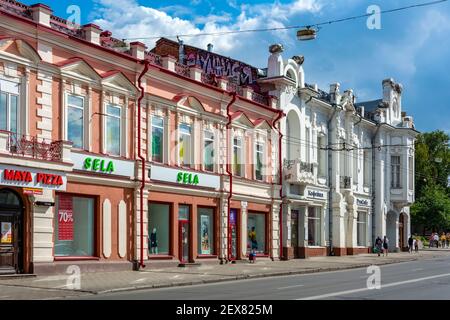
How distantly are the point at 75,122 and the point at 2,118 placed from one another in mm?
3426

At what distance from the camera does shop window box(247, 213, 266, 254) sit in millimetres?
37469

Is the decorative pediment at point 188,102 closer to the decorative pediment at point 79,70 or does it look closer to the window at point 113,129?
the window at point 113,129

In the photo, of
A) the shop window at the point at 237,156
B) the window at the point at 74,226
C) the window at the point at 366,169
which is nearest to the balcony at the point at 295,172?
the shop window at the point at 237,156

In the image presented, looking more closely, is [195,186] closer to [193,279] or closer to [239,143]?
[239,143]

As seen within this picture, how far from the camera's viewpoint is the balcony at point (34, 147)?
2302cm

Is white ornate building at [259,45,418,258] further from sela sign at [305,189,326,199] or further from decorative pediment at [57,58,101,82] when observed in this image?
decorative pediment at [57,58,101,82]

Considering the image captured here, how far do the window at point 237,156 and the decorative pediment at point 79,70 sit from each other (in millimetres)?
10411

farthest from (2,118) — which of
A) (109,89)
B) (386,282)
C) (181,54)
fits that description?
(181,54)

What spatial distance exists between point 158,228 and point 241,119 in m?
8.17

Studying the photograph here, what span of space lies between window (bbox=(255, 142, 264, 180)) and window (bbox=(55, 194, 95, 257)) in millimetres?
12524

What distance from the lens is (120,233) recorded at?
28469 mm

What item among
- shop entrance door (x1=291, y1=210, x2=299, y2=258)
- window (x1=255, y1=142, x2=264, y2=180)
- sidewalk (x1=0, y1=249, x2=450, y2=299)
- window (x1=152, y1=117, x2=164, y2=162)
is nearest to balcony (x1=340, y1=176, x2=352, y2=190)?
shop entrance door (x1=291, y1=210, x2=299, y2=258)

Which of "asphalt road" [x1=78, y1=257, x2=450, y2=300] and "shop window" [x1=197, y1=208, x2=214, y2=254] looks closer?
"asphalt road" [x1=78, y1=257, x2=450, y2=300]
